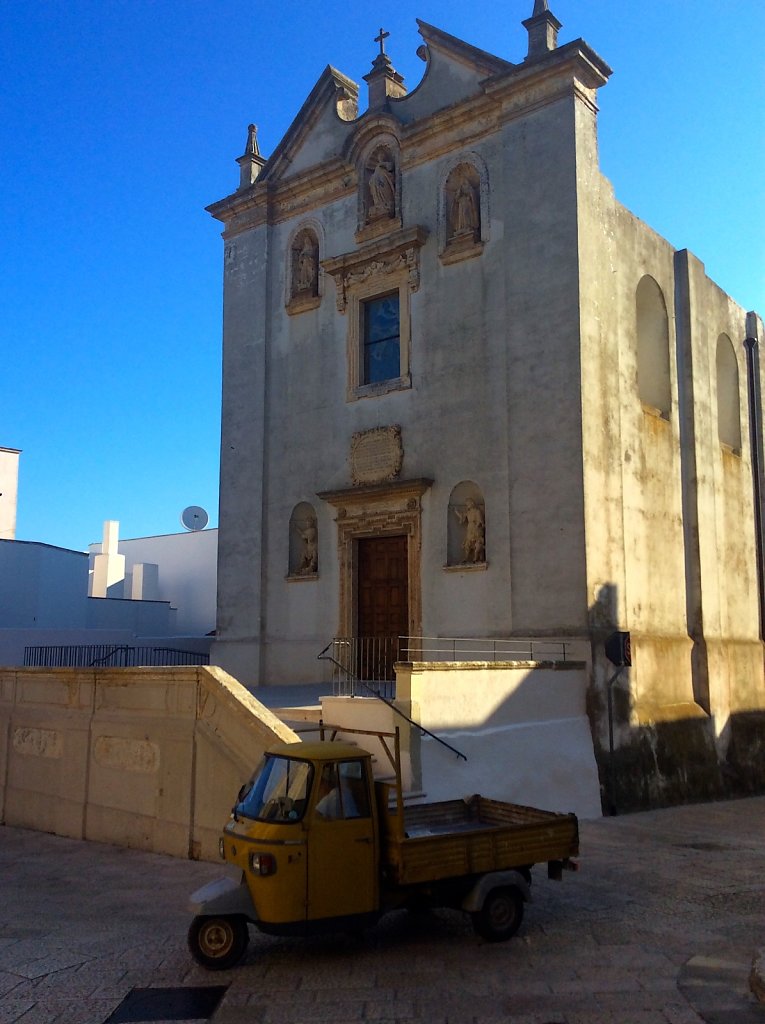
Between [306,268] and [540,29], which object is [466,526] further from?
[540,29]

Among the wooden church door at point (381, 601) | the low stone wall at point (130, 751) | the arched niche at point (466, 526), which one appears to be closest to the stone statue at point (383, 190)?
the arched niche at point (466, 526)

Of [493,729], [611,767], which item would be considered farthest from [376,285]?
[611,767]

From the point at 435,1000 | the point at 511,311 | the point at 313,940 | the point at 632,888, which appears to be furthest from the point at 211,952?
the point at 511,311

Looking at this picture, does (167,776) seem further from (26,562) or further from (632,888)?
(26,562)

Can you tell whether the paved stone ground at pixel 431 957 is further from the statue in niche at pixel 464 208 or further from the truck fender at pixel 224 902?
the statue in niche at pixel 464 208

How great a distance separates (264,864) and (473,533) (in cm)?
1058

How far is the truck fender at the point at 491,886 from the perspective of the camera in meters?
7.94

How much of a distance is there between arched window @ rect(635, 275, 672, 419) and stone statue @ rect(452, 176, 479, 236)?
3821 mm

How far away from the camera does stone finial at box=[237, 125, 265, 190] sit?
22734 millimetres

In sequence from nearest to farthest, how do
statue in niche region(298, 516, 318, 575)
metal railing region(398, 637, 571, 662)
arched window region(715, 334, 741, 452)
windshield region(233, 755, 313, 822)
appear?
windshield region(233, 755, 313, 822) → metal railing region(398, 637, 571, 662) → statue in niche region(298, 516, 318, 575) → arched window region(715, 334, 741, 452)

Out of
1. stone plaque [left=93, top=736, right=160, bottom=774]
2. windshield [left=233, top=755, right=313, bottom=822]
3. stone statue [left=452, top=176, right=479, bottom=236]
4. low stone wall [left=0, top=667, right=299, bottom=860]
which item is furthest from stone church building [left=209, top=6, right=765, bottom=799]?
windshield [left=233, top=755, right=313, bottom=822]

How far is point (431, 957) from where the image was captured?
306 inches

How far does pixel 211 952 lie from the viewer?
24.7 ft

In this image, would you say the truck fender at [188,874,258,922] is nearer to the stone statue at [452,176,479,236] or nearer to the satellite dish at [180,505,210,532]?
the stone statue at [452,176,479,236]
